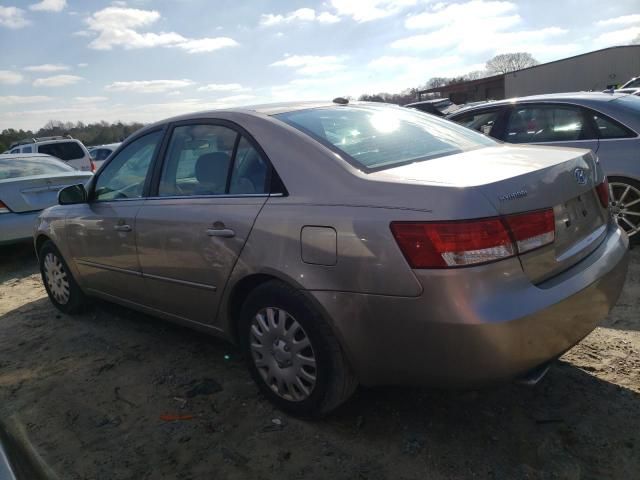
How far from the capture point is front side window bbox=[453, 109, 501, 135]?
5812 millimetres

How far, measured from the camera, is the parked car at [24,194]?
21.3ft

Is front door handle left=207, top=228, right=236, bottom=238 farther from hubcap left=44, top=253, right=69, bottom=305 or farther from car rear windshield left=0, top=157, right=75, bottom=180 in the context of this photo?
car rear windshield left=0, top=157, right=75, bottom=180

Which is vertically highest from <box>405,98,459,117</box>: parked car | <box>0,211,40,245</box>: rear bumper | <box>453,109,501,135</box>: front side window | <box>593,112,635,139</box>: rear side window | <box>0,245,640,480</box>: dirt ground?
<box>405,98,459,117</box>: parked car

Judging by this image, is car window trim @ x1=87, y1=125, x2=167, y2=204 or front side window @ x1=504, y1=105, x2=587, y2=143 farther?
front side window @ x1=504, y1=105, x2=587, y2=143

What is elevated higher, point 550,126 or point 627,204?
point 550,126

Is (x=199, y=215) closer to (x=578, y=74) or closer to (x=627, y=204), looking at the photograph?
(x=627, y=204)

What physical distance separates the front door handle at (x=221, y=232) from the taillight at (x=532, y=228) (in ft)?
4.55

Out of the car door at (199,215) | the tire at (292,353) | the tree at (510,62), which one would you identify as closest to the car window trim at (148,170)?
the car door at (199,215)

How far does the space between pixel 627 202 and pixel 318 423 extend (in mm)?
3892

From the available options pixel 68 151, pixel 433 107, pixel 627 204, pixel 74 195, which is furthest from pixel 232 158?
pixel 433 107

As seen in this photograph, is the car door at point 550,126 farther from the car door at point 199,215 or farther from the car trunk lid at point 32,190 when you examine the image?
the car trunk lid at point 32,190

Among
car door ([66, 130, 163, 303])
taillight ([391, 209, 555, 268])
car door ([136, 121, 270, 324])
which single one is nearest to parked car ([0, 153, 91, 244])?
car door ([66, 130, 163, 303])

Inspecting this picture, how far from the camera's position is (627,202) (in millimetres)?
4945

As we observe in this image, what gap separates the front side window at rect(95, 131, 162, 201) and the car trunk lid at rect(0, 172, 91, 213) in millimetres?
3233
